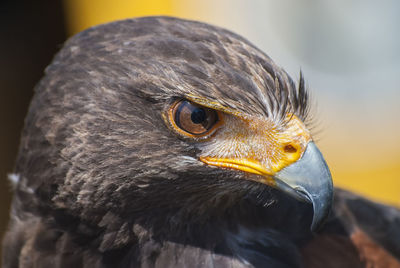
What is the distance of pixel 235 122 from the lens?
92.6 inches

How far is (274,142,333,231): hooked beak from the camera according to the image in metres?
2.23

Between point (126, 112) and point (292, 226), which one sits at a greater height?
point (126, 112)

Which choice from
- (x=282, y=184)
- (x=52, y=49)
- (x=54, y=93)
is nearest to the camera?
(x=282, y=184)

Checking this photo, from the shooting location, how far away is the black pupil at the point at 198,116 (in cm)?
231

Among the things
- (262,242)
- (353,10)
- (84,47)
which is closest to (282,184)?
(262,242)

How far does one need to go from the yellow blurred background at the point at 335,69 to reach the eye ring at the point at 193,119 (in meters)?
4.22

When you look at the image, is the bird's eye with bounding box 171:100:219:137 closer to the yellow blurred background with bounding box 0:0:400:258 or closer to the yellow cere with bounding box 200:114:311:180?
the yellow cere with bounding box 200:114:311:180

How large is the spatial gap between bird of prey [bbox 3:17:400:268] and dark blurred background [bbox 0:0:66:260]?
4274mm

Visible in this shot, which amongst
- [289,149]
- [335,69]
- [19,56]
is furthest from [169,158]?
[19,56]

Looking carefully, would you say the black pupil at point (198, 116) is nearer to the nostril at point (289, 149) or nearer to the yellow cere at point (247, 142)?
the yellow cere at point (247, 142)

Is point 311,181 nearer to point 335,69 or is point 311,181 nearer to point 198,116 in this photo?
point 198,116

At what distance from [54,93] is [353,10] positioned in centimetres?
498

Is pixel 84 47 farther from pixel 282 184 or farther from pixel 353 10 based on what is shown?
pixel 353 10

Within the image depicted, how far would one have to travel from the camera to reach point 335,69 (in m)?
6.83
